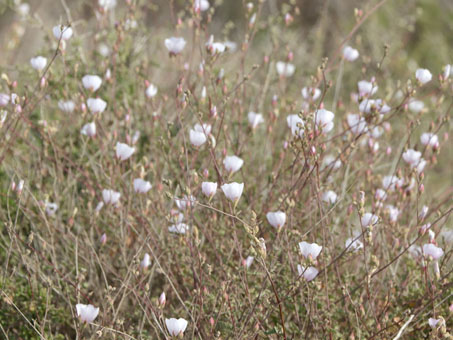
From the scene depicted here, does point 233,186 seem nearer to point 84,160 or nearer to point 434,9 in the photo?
point 84,160

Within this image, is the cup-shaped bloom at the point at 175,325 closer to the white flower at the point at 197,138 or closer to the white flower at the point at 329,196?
the white flower at the point at 197,138

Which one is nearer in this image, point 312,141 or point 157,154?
point 312,141

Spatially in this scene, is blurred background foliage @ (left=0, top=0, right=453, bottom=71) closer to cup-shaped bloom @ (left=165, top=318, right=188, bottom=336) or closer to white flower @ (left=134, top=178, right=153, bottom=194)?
white flower @ (left=134, top=178, right=153, bottom=194)

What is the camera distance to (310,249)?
4.94ft

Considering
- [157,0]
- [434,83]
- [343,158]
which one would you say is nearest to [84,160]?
[343,158]

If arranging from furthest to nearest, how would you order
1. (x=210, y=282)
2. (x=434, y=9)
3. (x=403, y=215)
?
1. (x=434, y=9)
2. (x=403, y=215)
3. (x=210, y=282)

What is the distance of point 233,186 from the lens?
5.01 feet

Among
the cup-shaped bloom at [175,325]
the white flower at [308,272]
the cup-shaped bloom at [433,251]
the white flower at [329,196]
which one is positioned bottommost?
the cup-shaped bloom at [175,325]

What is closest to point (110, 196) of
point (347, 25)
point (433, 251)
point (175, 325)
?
point (175, 325)

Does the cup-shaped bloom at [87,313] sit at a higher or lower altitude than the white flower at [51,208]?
lower

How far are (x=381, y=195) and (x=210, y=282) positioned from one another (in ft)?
2.52

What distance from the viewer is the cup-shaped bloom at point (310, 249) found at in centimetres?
149

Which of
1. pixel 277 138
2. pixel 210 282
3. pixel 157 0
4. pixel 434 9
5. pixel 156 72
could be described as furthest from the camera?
pixel 157 0

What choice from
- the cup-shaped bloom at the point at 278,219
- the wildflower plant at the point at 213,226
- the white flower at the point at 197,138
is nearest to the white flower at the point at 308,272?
the wildflower plant at the point at 213,226
